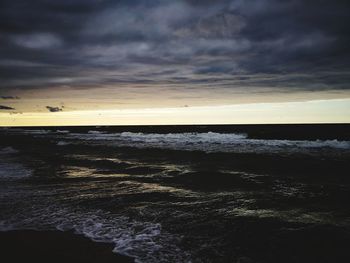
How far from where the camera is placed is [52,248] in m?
5.95

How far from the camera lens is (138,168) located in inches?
671

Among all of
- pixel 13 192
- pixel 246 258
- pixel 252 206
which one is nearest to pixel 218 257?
pixel 246 258

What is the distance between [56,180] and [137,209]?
615cm

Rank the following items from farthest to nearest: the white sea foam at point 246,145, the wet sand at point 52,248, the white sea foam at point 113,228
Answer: the white sea foam at point 246,145 < the white sea foam at point 113,228 < the wet sand at point 52,248

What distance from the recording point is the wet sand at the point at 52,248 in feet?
18.0

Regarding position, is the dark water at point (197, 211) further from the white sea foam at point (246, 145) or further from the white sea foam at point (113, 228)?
the white sea foam at point (246, 145)

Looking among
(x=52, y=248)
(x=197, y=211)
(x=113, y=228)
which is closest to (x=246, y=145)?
(x=197, y=211)

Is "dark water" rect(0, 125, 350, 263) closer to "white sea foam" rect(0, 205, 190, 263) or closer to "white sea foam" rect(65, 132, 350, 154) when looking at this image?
"white sea foam" rect(0, 205, 190, 263)

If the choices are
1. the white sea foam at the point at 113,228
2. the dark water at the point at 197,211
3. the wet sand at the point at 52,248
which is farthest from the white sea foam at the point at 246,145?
the wet sand at the point at 52,248

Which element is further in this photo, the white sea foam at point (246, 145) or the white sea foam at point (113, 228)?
the white sea foam at point (246, 145)

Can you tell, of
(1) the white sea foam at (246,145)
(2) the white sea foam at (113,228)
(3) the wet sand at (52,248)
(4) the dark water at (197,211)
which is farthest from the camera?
(1) the white sea foam at (246,145)

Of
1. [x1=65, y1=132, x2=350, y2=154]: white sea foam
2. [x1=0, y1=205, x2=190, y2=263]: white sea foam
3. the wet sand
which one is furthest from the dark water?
[x1=65, y1=132, x2=350, y2=154]: white sea foam

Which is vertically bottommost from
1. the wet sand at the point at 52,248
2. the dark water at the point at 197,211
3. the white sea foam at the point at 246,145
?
the wet sand at the point at 52,248

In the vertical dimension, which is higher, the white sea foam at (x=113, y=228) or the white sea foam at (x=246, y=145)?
the white sea foam at (x=246, y=145)
